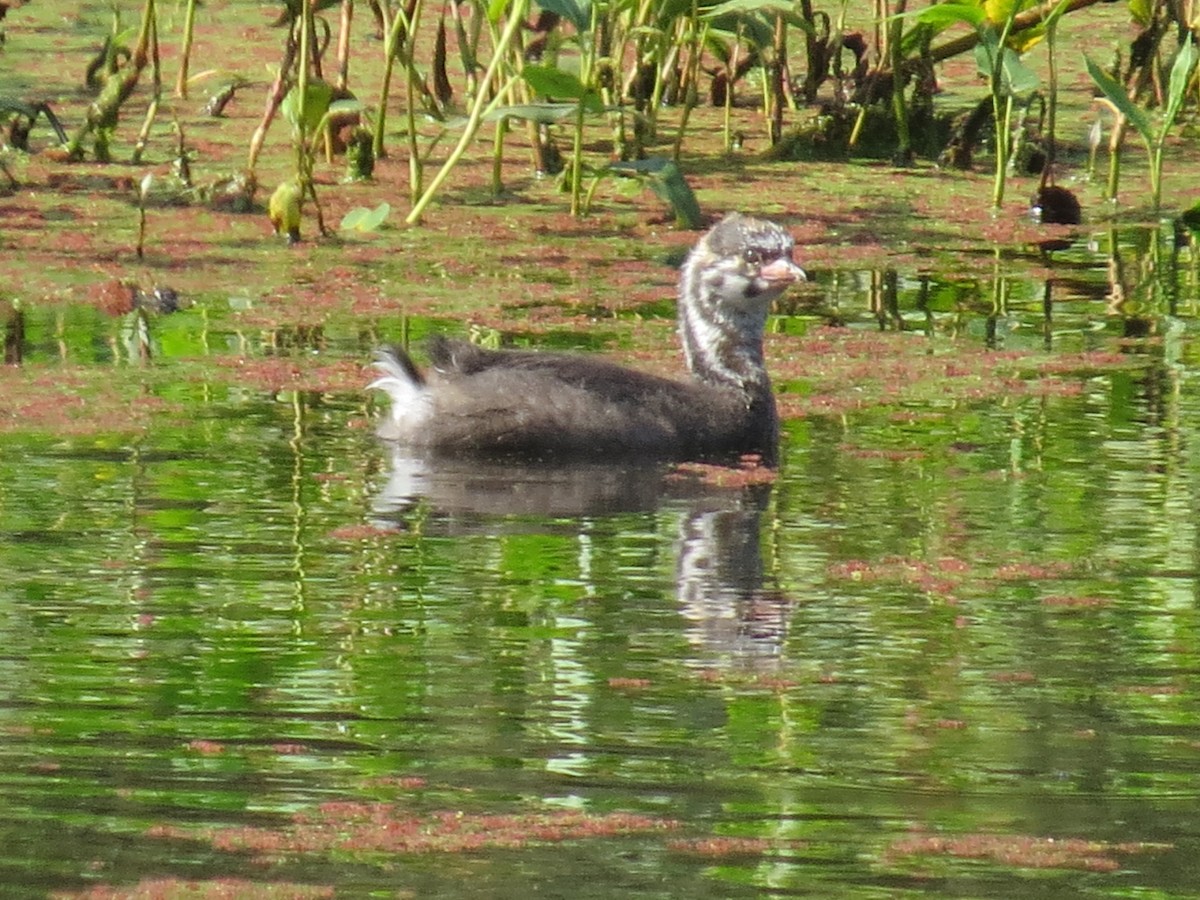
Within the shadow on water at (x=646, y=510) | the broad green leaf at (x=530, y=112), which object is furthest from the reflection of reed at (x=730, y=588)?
the broad green leaf at (x=530, y=112)

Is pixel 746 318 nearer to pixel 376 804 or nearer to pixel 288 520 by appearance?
pixel 288 520

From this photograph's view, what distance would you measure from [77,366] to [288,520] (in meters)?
1.96

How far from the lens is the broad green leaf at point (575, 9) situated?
10094 millimetres

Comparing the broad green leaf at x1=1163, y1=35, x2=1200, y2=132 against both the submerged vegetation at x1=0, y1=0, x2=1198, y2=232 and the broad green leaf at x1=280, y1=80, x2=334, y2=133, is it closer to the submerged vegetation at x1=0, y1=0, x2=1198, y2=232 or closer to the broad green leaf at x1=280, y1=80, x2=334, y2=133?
the submerged vegetation at x1=0, y1=0, x2=1198, y2=232

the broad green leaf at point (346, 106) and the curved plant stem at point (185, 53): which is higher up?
the curved plant stem at point (185, 53)

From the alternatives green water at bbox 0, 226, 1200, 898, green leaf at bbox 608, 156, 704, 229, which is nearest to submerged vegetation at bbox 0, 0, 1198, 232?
green leaf at bbox 608, 156, 704, 229

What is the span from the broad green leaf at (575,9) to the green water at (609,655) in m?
2.49

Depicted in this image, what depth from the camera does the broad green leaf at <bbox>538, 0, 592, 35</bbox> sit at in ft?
33.1

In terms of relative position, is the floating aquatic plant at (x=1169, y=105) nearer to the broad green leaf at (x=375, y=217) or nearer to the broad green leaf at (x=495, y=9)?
the broad green leaf at (x=495, y=9)

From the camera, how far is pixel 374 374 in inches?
323

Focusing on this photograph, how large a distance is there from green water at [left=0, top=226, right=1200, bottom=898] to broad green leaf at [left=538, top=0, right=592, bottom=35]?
2.49 metres

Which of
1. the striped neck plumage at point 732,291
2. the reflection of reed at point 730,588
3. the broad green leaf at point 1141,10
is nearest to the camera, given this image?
the reflection of reed at point 730,588

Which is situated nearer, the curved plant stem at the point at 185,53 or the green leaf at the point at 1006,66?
the green leaf at the point at 1006,66

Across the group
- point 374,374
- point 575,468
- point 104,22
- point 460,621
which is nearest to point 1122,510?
point 575,468
